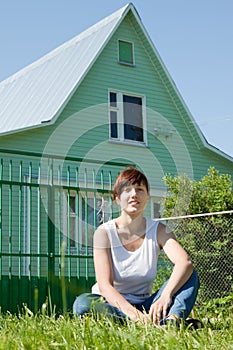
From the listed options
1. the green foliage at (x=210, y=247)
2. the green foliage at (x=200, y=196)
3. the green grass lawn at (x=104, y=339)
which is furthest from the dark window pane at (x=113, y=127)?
the green grass lawn at (x=104, y=339)

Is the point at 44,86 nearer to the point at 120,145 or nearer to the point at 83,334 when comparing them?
the point at 120,145

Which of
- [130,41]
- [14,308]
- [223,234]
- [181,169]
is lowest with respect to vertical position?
[14,308]

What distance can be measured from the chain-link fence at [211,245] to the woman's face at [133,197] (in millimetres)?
4710

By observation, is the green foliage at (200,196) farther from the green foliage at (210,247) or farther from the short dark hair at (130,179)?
the short dark hair at (130,179)

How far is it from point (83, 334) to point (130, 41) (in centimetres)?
1288

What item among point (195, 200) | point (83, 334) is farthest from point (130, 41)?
point (83, 334)

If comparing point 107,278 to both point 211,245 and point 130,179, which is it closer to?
point 130,179

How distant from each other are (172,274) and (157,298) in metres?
0.16

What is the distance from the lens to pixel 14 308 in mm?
A: 6219

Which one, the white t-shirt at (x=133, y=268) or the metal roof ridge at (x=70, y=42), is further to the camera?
the metal roof ridge at (x=70, y=42)

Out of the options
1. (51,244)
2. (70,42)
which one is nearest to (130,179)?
(51,244)

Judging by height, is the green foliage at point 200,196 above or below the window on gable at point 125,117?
below

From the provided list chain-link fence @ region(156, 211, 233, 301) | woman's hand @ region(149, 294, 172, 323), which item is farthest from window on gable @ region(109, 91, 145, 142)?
woman's hand @ region(149, 294, 172, 323)

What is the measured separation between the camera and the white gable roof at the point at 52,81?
1266 centimetres
